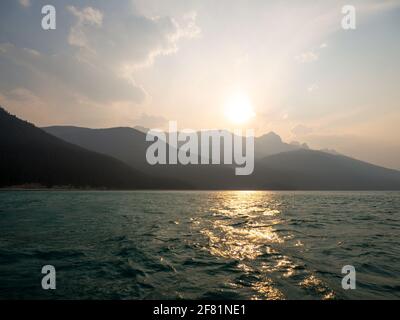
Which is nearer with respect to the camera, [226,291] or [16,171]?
[226,291]

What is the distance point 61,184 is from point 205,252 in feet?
674

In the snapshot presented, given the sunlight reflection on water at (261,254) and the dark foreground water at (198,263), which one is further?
the sunlight reflection on water at (261,254)

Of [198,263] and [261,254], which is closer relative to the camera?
[198,263]

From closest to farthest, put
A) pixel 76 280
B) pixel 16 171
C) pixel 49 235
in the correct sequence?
pixel 76 280, pixel 49 235, pixel 16 171

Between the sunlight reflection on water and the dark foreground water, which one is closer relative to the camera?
the dark foreground water

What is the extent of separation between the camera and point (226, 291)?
1155 centimetres

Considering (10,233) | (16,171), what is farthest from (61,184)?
(10,233)

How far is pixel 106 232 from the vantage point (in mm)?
25906

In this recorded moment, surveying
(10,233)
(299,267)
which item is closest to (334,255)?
(299,267)
